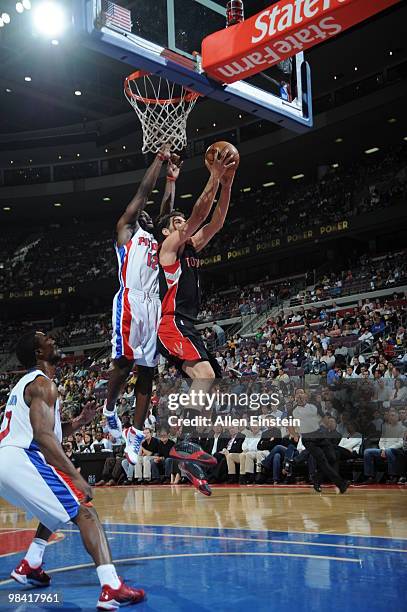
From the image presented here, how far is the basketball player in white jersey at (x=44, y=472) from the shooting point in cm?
436

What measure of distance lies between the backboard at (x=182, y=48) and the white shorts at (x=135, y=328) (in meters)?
1.85

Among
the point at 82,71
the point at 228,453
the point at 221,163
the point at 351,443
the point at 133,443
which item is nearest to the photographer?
the point at 221,163

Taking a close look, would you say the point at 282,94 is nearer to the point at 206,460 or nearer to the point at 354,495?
the point at 206,460

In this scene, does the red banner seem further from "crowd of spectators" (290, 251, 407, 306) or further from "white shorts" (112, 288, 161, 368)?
"crowd of spectators" (290, 251, 407, 306)

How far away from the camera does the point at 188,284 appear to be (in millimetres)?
5484

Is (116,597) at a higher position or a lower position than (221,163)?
lower

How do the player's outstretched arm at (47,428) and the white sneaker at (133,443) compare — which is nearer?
the player's outstretched arm at (47,428)

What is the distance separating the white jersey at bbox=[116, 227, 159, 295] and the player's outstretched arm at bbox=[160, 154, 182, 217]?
0.36 meters

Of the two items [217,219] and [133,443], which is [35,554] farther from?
[217,219]

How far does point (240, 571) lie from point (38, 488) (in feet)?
5.72

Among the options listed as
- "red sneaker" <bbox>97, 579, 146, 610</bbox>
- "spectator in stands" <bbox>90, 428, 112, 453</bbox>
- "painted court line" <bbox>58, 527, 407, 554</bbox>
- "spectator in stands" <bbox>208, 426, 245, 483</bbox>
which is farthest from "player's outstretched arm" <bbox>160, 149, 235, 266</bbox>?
"spectator in stands" <bbox>90, 428, 112, 453</bbox>

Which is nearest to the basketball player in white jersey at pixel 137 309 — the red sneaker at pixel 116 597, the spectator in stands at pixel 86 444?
the red sneaker at pixel 116 597

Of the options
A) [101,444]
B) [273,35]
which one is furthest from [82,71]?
[273,35]

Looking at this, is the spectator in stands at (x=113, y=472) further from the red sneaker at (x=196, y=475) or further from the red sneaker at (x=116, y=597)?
the red sneaker at (x=116, y=597)
